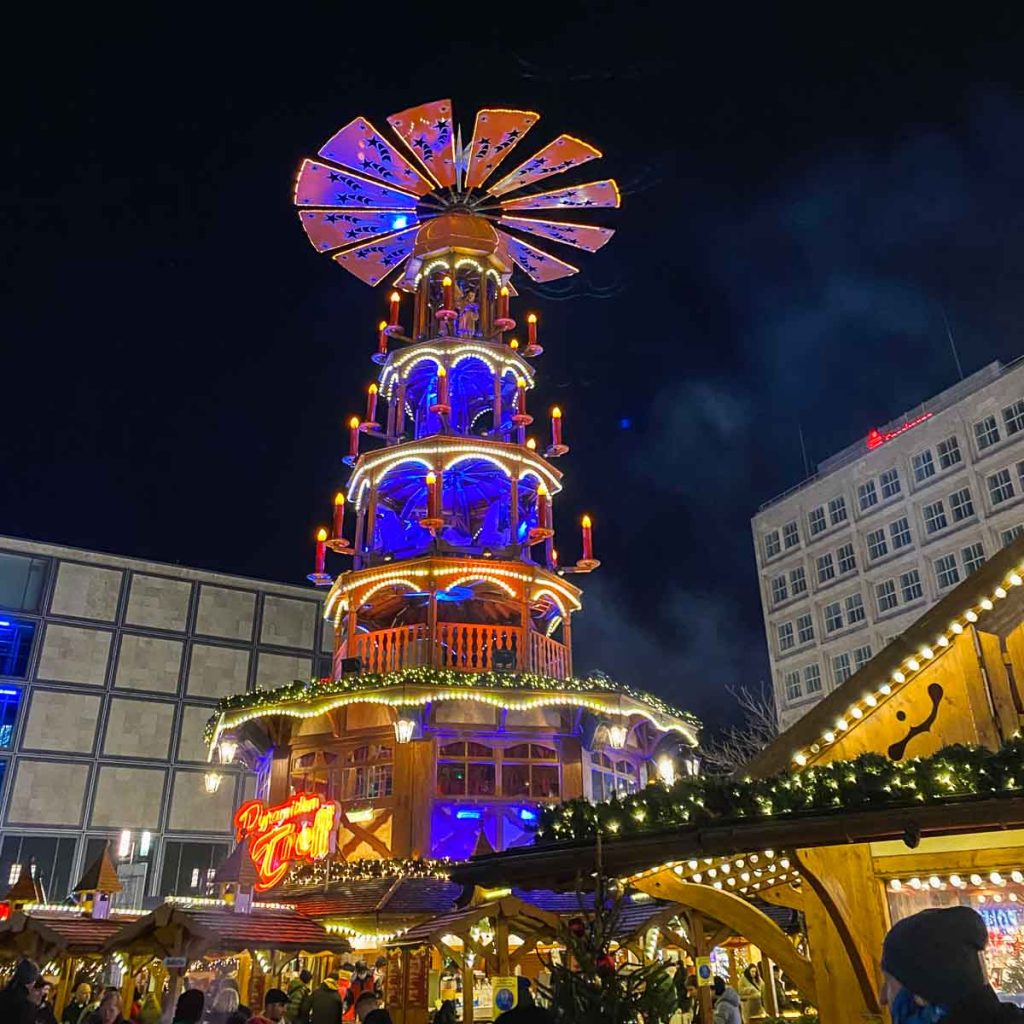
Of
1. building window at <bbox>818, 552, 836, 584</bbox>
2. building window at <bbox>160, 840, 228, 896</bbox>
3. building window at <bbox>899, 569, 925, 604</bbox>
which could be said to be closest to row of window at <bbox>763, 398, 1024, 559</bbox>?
building window at <bbox>818, 552, 836, 584</bbox>

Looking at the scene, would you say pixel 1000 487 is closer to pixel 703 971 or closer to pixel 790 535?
pixel 790 535

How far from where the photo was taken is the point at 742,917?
9.77 metres

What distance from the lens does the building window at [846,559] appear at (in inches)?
2037

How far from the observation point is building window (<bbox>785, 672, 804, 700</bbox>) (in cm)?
5328

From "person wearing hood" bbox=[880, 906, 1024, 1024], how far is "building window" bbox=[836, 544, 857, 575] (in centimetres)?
5172

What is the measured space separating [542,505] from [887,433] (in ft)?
102

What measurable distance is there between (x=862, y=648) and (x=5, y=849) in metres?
42.2

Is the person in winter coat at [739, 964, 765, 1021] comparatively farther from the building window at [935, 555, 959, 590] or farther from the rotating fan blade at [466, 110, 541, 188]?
the building window at [935, 555, 959, 590]

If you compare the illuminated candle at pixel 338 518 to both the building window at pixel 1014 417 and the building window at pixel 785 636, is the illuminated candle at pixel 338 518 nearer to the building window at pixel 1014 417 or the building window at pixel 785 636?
the building window at pixel 1014 417

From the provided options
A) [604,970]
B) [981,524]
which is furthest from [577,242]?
[604,970]

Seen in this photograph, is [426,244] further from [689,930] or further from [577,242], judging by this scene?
[689,930]

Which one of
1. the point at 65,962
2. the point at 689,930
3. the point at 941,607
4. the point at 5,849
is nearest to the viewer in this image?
the point at 941,607

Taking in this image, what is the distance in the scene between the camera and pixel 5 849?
39.9 m

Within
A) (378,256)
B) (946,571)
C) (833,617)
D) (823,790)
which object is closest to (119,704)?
(378,256)
